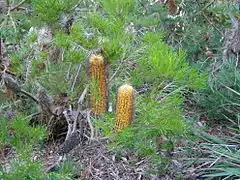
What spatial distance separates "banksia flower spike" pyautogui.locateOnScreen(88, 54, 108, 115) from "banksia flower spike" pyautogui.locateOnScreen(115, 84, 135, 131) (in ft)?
0.74

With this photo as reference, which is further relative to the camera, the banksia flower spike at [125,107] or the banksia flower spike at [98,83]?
the banksia flower spike at [98,83]

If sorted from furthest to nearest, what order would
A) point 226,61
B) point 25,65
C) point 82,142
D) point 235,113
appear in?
1. point 226,61
2. point 235,113
3. point 82,142
4. point 25,65

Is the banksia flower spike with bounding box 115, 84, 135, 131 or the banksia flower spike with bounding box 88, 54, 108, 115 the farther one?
the banksia flower spike with bounding box 88, 54, 108, 115

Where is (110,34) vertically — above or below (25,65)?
above

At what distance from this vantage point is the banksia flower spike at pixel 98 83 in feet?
8.88

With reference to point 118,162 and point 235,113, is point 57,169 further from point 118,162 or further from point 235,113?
point 235,113

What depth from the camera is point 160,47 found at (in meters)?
2.52

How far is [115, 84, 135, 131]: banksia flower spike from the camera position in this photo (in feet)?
8.39

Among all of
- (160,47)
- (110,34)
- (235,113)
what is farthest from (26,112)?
(235,113)

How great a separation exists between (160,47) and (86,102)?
2.51 ft

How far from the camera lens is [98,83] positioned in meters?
2.79

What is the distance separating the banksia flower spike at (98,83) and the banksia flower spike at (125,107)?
224mm

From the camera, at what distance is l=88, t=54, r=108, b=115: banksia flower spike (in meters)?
2.71

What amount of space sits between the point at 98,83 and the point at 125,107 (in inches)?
11.6
